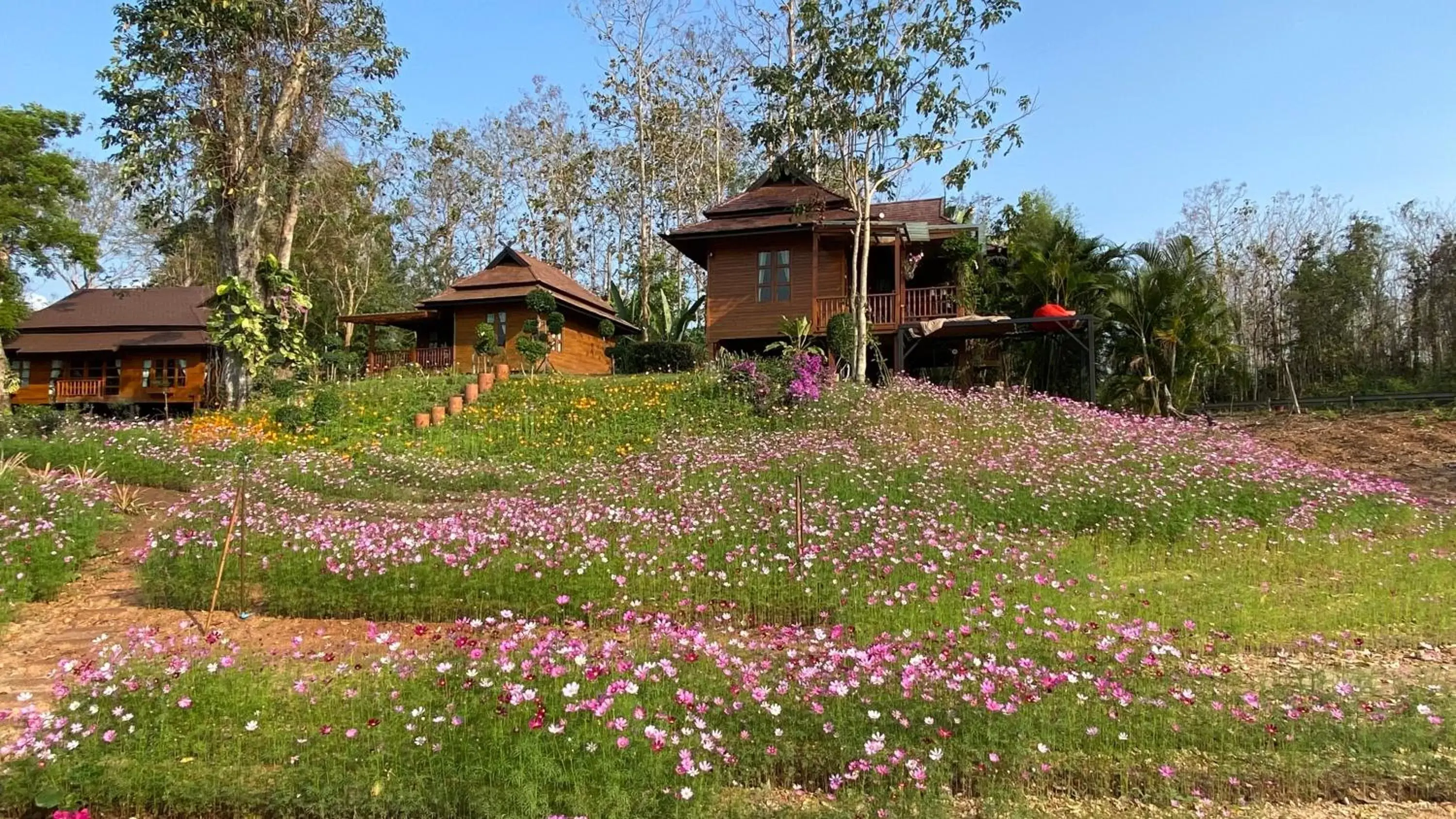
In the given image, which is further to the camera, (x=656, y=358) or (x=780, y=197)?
(x=656, y=358)

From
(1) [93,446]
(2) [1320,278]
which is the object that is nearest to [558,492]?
(1) [93,446]

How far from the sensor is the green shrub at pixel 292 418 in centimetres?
1633

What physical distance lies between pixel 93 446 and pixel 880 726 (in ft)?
46.9

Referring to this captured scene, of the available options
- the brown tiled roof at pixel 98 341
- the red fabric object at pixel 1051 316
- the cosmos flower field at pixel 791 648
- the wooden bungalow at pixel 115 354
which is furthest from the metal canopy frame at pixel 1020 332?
the brown tiled roof at pixel 98 341

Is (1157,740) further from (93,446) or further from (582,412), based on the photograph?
(93,446)

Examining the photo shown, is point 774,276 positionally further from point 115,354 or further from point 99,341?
point 99,341

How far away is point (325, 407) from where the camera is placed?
1652 cm

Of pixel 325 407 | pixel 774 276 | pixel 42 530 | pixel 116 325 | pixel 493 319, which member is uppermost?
pixel 774 276

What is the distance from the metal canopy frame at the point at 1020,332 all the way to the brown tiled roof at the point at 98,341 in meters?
27.4

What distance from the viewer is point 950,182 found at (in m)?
18.2

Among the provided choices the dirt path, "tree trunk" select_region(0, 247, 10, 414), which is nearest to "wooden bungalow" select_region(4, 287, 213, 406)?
"tree trunk" select_region(0, 247, 10, 414)

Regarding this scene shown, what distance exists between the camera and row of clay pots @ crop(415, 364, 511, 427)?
1625cm

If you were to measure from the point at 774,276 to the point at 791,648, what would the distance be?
17.7 meters

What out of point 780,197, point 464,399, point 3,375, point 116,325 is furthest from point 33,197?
point 780,197
